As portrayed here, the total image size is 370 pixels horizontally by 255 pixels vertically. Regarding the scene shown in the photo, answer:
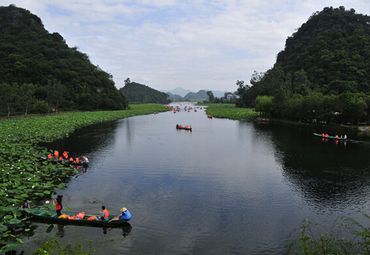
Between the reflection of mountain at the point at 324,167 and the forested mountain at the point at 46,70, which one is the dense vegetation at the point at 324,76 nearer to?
the reflection of mountain at the point at 324,167

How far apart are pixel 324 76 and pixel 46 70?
101110 millimetres

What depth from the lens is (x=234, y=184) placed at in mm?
29547

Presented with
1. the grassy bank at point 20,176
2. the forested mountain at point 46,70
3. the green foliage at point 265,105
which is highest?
the forested mountain at point 46,70

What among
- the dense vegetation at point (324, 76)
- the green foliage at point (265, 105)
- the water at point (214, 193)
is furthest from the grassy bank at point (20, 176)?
the green foliage at point (265, 105)

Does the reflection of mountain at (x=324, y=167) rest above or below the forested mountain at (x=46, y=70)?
below

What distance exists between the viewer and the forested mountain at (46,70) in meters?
107

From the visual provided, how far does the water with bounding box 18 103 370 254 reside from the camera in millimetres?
18750

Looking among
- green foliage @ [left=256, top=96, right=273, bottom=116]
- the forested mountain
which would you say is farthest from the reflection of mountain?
the forested mountain

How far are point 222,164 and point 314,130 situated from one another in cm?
3689

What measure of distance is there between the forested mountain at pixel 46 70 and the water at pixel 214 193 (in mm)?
59844

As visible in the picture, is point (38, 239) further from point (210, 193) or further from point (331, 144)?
point (331, 144)

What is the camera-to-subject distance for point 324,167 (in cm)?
3591

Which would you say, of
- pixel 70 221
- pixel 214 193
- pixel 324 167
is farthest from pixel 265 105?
pixel 70 221

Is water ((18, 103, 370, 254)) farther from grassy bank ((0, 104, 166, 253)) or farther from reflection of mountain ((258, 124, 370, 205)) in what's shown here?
grassy bank ((0, 104, 166, 253))
